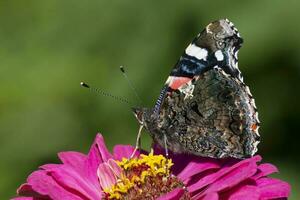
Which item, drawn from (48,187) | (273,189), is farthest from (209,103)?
(48,187)

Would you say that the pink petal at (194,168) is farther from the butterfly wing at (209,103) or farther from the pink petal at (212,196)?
the pink petal at (212,196)

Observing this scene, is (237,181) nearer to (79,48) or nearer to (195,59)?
(195,59)

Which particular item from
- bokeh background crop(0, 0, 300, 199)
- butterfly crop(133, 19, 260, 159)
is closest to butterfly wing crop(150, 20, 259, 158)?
butterfly crop(133, 19, 260, 159)

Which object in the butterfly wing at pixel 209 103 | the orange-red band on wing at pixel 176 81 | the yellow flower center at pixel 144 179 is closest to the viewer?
the yellow flower center at pixel 144 179

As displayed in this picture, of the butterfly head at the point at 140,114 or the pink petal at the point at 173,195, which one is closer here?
the pink petal at the point at 173,195

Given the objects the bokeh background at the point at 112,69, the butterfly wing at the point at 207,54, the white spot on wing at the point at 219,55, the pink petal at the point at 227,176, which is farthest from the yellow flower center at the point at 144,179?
the bokeh background at the point at 112,69

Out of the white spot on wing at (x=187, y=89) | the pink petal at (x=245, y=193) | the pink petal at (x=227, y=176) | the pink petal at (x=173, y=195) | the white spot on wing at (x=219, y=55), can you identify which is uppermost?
the white spot on wing at (x=219, y=55)

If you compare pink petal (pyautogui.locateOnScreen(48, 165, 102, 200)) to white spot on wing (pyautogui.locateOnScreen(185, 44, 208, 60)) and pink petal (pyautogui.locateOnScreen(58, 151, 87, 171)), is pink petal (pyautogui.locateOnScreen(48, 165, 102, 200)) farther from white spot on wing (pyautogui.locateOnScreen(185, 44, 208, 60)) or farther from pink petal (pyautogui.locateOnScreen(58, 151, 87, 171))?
white spot on wing (pyautogui.locateOnScreen(185, 44, 208, 60))
